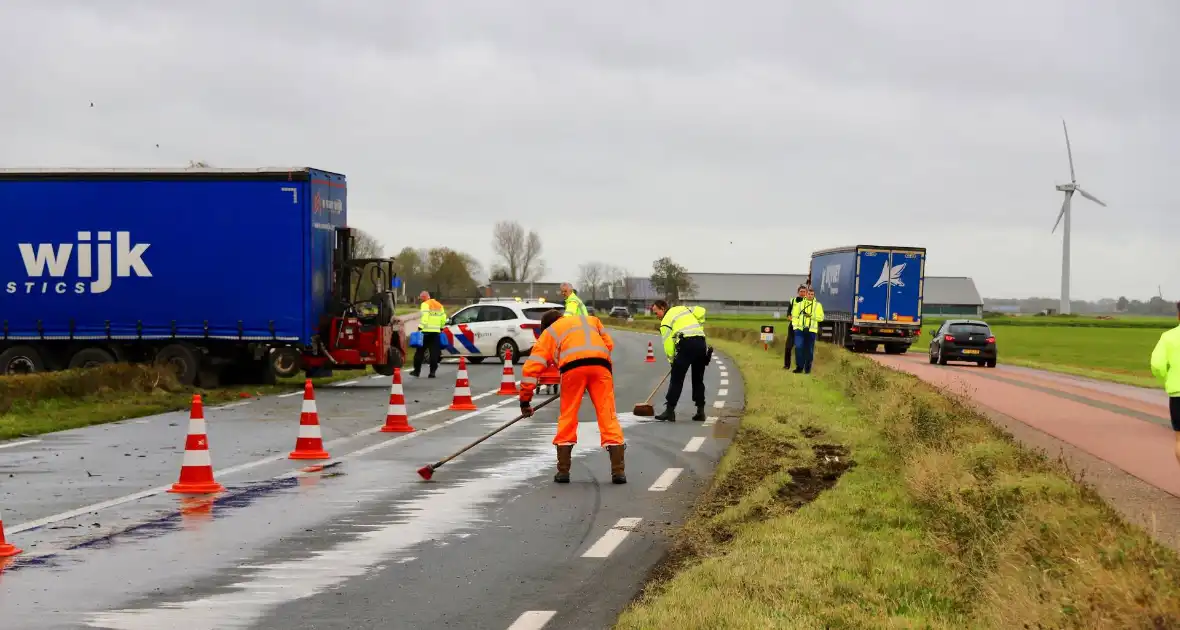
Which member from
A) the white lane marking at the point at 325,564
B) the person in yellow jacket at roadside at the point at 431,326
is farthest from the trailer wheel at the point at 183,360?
the white lane marking at the point at 325,564

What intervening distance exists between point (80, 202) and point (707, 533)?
61.0 feet

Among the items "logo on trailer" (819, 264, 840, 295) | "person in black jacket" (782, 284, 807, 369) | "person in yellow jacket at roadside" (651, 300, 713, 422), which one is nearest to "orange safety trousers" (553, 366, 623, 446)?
"person in yellow jacket at roadside" (651, 300, 713, 422)

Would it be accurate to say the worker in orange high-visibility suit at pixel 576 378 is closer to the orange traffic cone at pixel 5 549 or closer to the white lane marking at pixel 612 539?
the white lane marking at pixel 612 539

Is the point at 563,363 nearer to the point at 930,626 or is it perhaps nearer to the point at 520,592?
the point at 520,592

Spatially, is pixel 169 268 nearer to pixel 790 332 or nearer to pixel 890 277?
pixel 790 332

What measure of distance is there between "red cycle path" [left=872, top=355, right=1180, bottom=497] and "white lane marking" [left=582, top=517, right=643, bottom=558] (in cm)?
488

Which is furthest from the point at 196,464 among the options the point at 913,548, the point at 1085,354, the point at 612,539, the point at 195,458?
the point at 1085,354

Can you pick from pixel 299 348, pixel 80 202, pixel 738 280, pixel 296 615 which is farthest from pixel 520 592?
pixel 738 280

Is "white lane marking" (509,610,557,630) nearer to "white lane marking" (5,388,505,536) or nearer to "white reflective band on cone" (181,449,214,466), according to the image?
"white lane marking" (5,388,505,536)

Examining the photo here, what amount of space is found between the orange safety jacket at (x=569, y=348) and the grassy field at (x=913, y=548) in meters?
1.51

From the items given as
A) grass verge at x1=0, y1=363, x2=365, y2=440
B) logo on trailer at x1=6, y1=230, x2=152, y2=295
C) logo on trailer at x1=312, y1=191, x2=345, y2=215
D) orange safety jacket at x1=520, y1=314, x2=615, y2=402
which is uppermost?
logo on trailer at x1=312, y1=191, x2=345, y2=215

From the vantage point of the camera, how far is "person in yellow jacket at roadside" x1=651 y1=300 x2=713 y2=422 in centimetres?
1778

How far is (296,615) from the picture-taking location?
662cm

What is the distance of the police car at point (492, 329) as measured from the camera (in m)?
34.3
